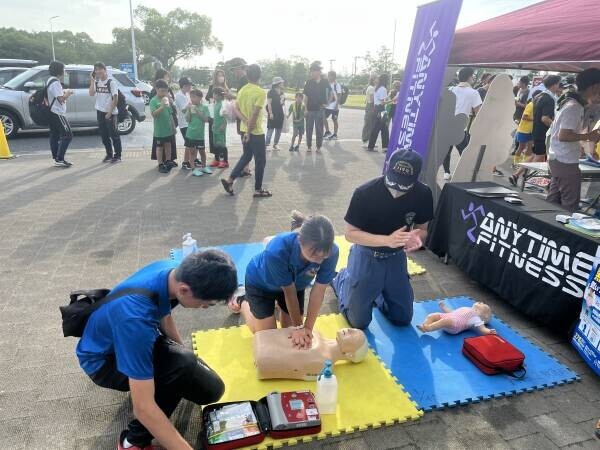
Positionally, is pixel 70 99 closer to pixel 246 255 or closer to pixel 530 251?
pixel 246 255

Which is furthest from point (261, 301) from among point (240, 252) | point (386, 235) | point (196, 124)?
point (196, 124)

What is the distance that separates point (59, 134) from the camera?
804 centimetres

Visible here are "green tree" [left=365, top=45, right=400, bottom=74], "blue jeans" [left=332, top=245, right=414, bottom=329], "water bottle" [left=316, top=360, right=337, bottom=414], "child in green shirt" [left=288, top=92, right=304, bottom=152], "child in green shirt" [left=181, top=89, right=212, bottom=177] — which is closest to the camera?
"water bottle" [left=316, top=360, right=337, bottom=414]

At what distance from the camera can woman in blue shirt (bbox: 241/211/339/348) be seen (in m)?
2.52

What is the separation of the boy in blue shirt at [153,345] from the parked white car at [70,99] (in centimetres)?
1047

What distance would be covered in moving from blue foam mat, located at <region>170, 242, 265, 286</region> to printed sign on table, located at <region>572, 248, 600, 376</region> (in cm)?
304

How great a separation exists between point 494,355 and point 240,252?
113 inches

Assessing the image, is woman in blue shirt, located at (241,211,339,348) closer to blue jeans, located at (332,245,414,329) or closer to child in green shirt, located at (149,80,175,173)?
blue jeans, located at (332,245,414,329)

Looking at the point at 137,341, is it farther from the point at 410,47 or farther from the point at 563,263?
the point at 410,47

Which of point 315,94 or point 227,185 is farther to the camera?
point 315,94

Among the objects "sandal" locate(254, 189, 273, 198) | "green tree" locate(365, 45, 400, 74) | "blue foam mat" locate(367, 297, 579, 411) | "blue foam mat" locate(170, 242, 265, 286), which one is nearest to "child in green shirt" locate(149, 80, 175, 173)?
"sandal" locate(254, 189, 273, 198)

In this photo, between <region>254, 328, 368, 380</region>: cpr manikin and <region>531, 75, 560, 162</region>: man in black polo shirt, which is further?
<region>531, 75, 560, 162</region>: man in black polo shirt

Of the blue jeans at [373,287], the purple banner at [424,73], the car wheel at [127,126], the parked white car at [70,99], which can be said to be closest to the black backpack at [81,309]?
the blue jeans at [373,287]

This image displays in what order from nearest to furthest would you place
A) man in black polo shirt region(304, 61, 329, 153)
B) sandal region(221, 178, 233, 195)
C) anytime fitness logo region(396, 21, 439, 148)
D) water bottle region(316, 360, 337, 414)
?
water bottle region(316, 360, 337, 414)
anytime fitness logo region(396, 21, 439, 148)
sandal region(221, 178, 233, 195)
man in black polo shirt region(304, 61, 329, 153)
